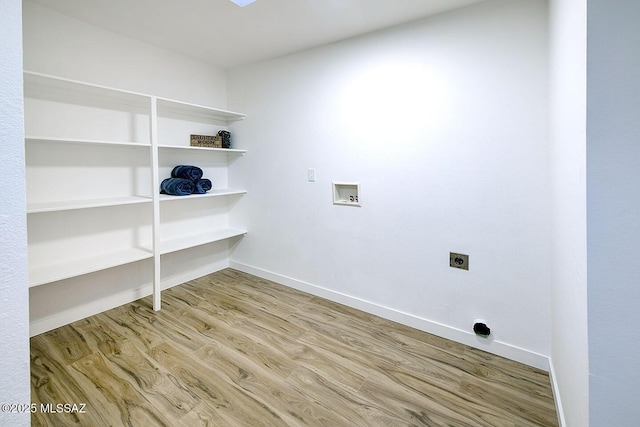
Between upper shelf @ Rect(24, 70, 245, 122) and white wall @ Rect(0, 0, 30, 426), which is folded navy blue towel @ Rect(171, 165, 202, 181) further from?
white wall @ Rect(0, 0, 30, 426)

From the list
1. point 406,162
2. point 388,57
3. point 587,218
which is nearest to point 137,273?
point 406,162

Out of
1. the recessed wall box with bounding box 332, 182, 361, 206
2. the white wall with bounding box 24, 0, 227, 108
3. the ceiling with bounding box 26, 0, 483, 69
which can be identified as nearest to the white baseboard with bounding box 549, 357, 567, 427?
the recessed wall box with bounding box 332, 182, 361, 206

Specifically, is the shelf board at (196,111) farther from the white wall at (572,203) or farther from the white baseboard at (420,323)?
the white wall at (572,203)

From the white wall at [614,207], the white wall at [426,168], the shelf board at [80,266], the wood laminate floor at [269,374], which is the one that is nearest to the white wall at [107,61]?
the white wall at [426,168]

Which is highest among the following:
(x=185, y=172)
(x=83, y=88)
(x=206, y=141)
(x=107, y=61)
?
(x=107, y=61)

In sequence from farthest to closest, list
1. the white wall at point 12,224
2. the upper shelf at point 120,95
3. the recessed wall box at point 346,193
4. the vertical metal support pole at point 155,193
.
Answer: the recessed wall box at point 346,193
the vertical metal support pole at point 155,193
the upper shelf at point 120,95
the white wall at point 12,224

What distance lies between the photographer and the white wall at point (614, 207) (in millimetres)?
718

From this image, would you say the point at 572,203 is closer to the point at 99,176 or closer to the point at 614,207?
the point at 614,207

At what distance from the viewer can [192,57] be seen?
113 inches

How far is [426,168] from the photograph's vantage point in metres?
2.07

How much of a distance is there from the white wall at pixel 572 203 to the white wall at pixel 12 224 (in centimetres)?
137

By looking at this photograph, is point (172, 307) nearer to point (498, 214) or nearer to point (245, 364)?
point (245, 364)

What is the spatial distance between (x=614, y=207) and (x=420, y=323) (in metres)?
1.68

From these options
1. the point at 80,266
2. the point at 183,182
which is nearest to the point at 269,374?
the point at 80,266
